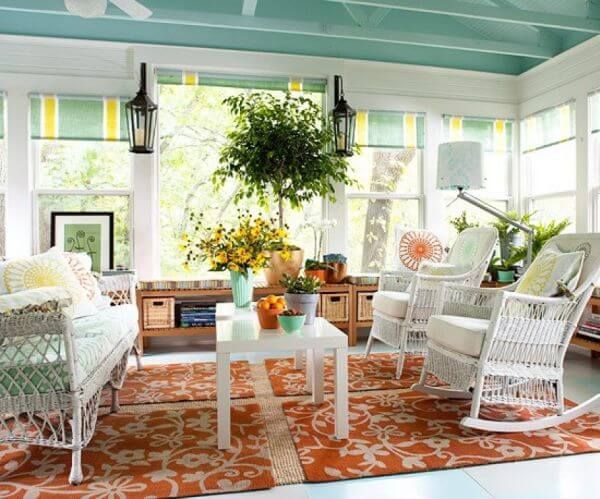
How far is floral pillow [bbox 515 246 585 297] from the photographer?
2531mm

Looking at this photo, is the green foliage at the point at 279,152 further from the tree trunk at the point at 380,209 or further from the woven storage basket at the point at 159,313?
the woven storage basket at the point at 159,313

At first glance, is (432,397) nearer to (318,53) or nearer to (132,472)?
(132,472)

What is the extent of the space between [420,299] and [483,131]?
2597 mm

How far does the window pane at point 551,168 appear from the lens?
4.66m

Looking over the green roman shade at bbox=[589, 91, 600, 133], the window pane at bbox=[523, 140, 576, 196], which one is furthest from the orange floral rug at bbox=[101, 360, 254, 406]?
the green roman shade at bbox=[589, 91, 600, 133]

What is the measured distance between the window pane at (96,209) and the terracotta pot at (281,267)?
133 centimetres

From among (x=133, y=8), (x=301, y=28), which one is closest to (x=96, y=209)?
(x=133, y=8)

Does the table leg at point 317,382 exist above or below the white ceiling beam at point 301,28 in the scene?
below

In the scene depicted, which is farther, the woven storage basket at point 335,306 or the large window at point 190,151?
the large window at point 190,151

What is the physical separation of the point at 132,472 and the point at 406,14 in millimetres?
4632

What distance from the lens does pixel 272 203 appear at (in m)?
4.73

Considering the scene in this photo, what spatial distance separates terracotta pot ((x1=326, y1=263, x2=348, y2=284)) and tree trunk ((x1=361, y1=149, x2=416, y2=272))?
1.82 ft

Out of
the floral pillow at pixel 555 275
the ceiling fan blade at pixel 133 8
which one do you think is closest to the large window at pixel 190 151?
the ceiling fan blade at pixel 133 8

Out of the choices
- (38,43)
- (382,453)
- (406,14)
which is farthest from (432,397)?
(38,43)
